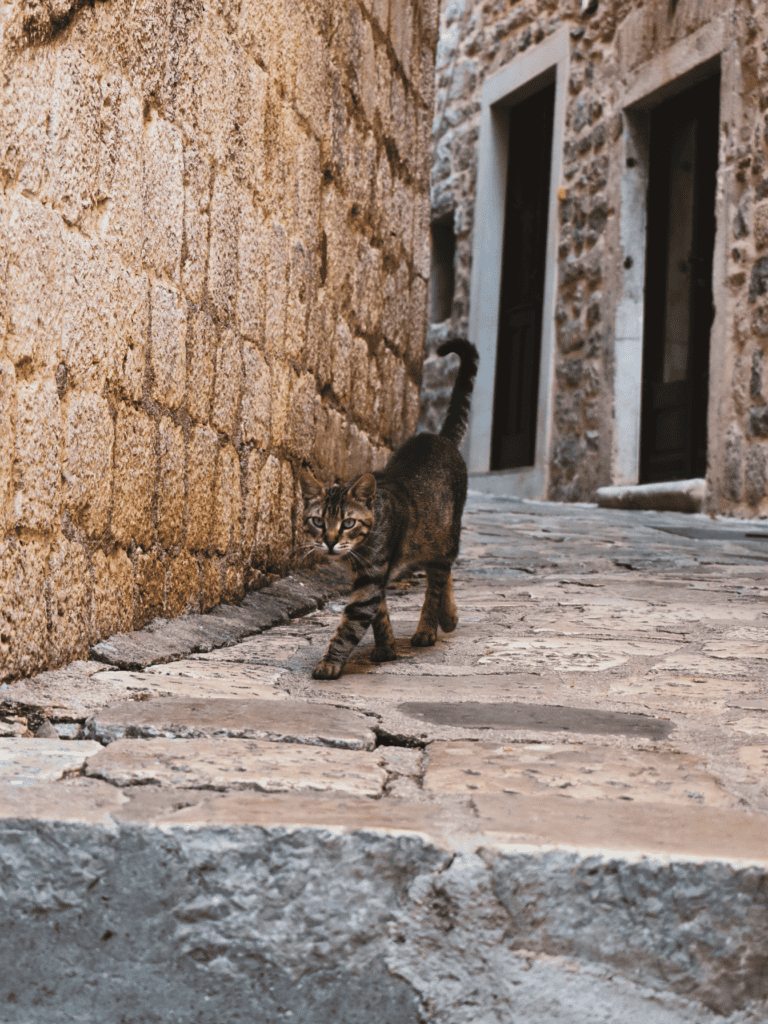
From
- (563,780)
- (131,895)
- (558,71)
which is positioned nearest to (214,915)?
(131,895)

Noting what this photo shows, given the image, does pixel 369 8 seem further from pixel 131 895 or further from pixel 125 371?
pixel 131 895

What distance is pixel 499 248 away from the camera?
10.6 m

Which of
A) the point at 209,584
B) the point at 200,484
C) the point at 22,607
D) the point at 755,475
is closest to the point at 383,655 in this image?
the point at 209,584

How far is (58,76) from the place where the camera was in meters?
2.14

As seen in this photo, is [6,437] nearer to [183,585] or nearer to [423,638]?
[183,585]

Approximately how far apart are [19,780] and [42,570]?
0.75 metres

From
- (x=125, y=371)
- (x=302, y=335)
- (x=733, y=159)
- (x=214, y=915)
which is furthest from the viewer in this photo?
(x=733, y=159)

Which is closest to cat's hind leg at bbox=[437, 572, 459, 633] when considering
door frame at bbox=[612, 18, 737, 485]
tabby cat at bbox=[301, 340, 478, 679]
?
tabby cat at bbox=[301, 340, 478, 679]

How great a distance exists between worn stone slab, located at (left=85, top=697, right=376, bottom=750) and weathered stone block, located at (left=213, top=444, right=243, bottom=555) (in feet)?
3.62

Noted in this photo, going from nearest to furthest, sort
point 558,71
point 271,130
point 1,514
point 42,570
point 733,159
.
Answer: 1. point 1,514
2. point 42,570
3. point 271,130
4. point 733,159
5. point 558,71

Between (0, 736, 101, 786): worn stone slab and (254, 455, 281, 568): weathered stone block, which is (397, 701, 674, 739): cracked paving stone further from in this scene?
(254, 455, 281, 568): weathered stone block

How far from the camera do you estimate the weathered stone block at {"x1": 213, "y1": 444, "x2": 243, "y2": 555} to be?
127 inches

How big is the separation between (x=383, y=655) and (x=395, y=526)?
1.19 feet

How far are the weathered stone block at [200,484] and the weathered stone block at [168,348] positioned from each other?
0.56 ft
